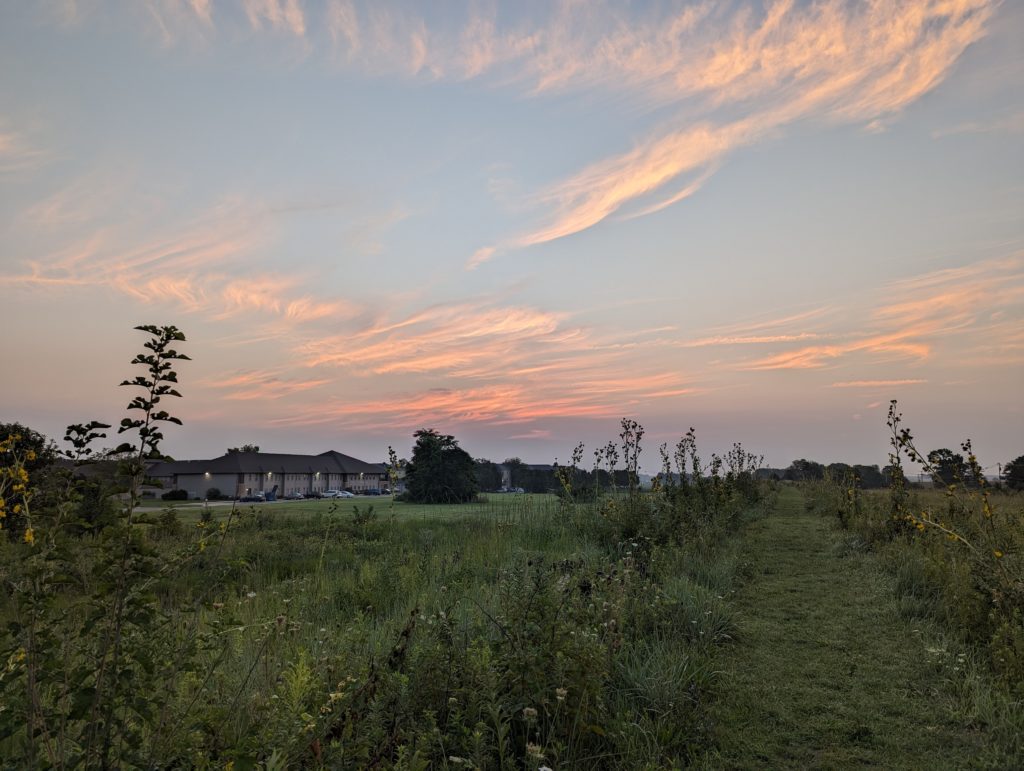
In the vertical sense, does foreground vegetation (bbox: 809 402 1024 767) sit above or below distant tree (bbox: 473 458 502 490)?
below

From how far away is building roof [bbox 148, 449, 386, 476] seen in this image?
227 feet

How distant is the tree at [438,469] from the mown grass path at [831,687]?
95.6ft

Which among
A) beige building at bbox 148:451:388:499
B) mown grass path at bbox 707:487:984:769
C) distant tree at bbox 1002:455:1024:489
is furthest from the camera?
beige building at bbox 148:451:388:499

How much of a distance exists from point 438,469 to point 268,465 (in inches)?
1691

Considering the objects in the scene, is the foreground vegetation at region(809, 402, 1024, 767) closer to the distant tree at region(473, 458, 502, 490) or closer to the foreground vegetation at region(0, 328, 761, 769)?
the foreground vegetation at region(0, 328, 761, 769)

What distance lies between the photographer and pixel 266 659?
398cm

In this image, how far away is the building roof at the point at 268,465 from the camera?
227ft

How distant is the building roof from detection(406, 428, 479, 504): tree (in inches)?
1495

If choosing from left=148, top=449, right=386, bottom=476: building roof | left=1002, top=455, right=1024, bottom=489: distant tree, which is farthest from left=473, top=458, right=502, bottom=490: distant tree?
left=1002, top=455, right=1024, bottom=489: distant tree

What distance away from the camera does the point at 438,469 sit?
36688mm

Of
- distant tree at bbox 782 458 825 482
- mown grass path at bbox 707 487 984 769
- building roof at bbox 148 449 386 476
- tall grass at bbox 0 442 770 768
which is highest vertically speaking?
building roof at bbox 148 449 386 476

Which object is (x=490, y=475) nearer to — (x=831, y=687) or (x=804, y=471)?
(x=804, y=471)

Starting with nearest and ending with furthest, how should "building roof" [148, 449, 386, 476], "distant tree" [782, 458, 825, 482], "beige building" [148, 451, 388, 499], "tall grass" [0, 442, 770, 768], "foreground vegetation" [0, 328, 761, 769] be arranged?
"foreground vegetation" [0, 328, 761, 769], "tall grass" [0, 442, 770, 768], "distant tree" [782, 458, 825, 482], "beige building" [148, 451, 388, 499], "building roof" [148, 449, 386, 476]

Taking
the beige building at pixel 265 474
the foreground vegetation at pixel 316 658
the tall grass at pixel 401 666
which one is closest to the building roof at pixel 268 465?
the beige building at pixel 265 474
